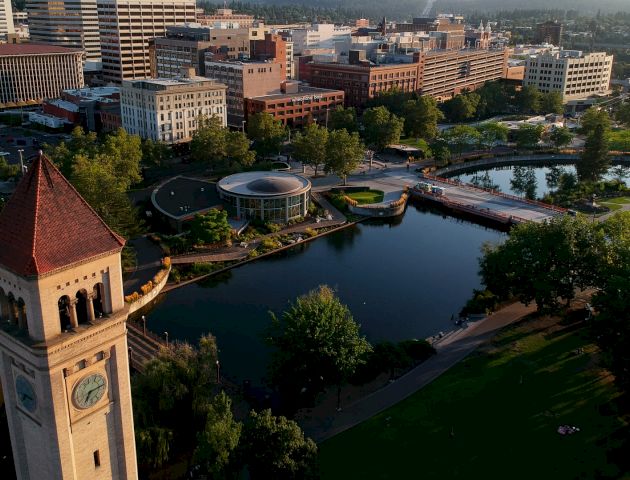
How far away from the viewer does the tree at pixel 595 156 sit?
331ft

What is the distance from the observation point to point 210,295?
6612 centimetres

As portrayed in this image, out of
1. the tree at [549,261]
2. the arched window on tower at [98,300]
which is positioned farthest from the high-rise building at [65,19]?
the arched window on tower at [98,300]

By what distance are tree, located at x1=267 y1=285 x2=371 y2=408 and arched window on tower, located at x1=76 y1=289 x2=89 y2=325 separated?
2022cm

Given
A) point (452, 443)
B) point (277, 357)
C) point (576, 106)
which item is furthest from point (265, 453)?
point (576, 106)

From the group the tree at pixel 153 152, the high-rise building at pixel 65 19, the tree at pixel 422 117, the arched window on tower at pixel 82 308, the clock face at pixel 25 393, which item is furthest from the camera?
the high-rise building at pixel 65 19

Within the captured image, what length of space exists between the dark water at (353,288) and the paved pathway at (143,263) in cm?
363

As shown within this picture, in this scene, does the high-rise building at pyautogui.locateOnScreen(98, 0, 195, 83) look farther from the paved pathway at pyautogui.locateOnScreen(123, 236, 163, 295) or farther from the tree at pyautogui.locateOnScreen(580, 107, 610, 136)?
the tree at pyautogui.locateOnScreen(580, 107, 610, 136)

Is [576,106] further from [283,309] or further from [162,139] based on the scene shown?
[283,309]

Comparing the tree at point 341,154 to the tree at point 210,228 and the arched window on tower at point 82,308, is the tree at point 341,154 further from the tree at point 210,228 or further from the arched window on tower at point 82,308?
the arched window on tower at point 82,308

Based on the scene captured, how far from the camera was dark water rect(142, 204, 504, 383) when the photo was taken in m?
58.0

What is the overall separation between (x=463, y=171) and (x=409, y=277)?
54.4 metres

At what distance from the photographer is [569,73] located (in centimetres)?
17825

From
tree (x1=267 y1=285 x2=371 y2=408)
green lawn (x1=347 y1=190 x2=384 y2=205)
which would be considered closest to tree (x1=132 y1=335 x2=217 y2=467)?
tree (x1=267 y1=285 x2=371 y2=408)

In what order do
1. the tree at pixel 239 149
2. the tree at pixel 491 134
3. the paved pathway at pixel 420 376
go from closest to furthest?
1. the paved pathway at pixel 420 376
2. the tree at pixel 239 149
3. the tree at pixel 491 134
